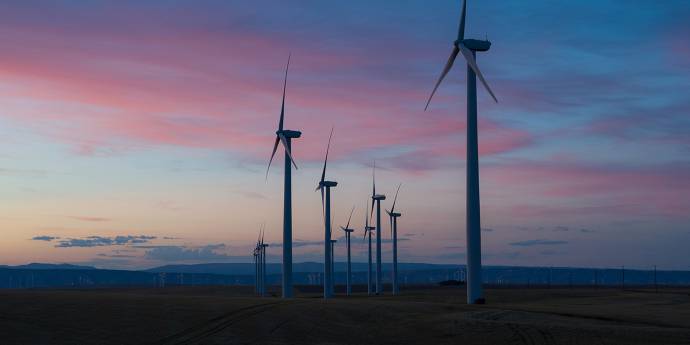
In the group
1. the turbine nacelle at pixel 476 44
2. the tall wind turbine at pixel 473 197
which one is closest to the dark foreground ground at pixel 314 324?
the tall wind turbine at pixel 473 197

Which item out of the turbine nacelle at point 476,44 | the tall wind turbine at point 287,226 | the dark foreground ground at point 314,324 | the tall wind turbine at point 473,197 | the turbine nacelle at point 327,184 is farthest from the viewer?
the turbine nacelle at point 327,184

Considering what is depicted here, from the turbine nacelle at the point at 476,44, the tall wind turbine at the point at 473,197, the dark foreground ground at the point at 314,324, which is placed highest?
the turbine nacelle at the point at 476,44

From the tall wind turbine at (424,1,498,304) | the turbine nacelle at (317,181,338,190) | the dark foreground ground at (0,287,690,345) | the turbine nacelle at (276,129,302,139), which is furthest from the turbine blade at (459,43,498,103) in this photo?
the turbine nacelle at (317,181,338,190)

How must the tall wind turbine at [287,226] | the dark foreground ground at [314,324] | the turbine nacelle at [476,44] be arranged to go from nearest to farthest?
the dark foreground ground at [314,324] < the turbine nacelle at [476,44] < the tall wind turbine at [287,226]

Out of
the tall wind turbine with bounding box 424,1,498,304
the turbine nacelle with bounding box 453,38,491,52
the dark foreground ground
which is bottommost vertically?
the dark foreground ground

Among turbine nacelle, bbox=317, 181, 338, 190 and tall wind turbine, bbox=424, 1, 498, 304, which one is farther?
turbine nacelle, bbox=317, 181, 338, 190

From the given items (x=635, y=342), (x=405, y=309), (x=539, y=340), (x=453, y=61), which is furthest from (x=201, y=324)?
(x=453, y=61)

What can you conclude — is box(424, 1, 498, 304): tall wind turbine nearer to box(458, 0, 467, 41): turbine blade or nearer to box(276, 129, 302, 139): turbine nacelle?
box(458, 0, 467, 41): turbine blade

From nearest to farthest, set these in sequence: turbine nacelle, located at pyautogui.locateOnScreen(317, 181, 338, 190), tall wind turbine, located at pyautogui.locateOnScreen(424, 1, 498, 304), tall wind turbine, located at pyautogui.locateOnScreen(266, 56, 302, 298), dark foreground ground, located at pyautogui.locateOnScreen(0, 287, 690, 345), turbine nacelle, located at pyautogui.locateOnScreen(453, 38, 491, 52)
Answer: dark foreground ground, located at pyautogui.locateOnScreen(0, 287, 690, 345) → tall wind turbine, located at pyautogui.locateOnScreen(424, 1, 498, 304) → turbine nacelle, located at pyautogui.locateOnScreen(453, 38, 491, 52) → tall wind turbine, located at pyautogui.locateOnScreen(266, 56, 302, 298) → turbine nacelle, located at pyautogui.locateOnScreen(317, 181, 338, 190)

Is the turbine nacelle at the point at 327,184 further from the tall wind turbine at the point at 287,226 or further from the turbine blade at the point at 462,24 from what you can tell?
the turbine blade at the point at 462,24

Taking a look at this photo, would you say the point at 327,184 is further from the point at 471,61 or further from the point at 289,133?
the point at 471,61

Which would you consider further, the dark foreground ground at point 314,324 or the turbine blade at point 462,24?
the turbine blade at point 462,24

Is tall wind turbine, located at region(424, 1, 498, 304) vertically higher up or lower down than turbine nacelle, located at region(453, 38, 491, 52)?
lower down

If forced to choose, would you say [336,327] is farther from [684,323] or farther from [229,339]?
[684,323]
